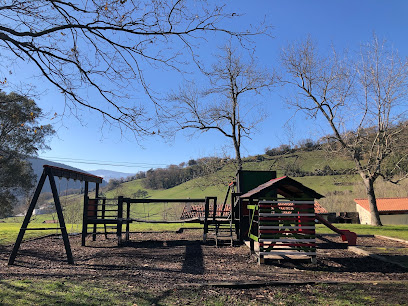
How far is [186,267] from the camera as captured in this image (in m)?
6.39

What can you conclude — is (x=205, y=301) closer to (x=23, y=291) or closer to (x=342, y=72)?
(x=23, y=291)

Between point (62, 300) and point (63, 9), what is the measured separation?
183 inches

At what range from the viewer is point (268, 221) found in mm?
6941

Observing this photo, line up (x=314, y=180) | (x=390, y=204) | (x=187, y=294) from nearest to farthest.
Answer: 1. (x=187, y=294)
2. (x=390, y=204)
3. (x=314, y=180)

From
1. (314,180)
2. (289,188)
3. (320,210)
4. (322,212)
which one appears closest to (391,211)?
(320,210)

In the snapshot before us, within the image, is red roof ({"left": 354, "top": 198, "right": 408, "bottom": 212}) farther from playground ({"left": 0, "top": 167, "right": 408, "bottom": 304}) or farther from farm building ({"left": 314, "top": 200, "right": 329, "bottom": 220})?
playground ({"left": 0, "top": 167, "right": 408, "bottom": 304})

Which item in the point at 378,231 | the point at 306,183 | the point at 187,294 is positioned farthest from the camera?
the point at 306,183

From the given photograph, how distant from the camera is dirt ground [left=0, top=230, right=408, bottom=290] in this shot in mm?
5316

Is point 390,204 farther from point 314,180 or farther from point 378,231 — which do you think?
point 378,231

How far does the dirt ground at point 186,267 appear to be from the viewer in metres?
5.32

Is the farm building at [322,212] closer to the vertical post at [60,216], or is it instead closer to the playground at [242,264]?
the playground at [242,264]

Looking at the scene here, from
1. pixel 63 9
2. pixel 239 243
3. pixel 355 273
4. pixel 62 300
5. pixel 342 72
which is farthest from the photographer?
pixel 342 72

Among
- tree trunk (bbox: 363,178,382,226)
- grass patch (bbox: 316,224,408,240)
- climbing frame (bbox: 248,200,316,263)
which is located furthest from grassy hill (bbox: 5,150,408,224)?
climbing frame (bbox: 248,200,316,263)

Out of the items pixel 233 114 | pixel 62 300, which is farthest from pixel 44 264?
pixel 233 114
